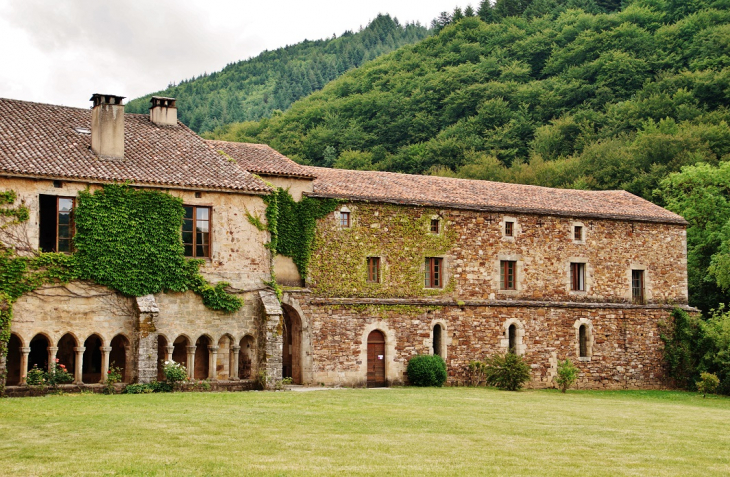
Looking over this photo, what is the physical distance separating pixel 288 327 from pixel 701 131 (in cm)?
3780

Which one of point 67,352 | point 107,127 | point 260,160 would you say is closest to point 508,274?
point 260,160

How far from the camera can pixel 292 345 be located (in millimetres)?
33031

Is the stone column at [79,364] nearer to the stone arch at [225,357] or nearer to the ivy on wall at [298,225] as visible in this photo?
the stone arch at [225,357]

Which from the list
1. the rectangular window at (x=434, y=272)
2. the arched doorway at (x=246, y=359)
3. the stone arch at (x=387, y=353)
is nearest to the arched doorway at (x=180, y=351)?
the arched doorway at (x=246, y=359)

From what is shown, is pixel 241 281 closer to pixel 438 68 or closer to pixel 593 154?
pixel 593 154

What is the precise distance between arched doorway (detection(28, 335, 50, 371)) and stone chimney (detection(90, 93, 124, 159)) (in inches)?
242

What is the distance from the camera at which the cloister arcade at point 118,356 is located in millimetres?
26641

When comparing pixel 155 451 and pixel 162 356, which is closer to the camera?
pixel 155 451

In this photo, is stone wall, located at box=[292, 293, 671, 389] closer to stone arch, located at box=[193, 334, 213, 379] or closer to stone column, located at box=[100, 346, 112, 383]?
stone arch, located at box=[193, 334, 213, 379]

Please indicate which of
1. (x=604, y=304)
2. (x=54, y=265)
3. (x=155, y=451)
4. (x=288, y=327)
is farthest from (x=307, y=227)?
(x=155, y=451)

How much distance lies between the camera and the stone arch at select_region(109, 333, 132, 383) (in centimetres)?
2745

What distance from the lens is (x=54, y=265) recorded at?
26500 mm

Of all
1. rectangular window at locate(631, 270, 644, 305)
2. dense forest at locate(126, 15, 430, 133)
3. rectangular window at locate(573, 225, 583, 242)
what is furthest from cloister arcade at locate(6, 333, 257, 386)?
dense forest at locate(126, 15, 430, 133)

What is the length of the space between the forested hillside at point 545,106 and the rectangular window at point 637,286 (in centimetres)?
1662
